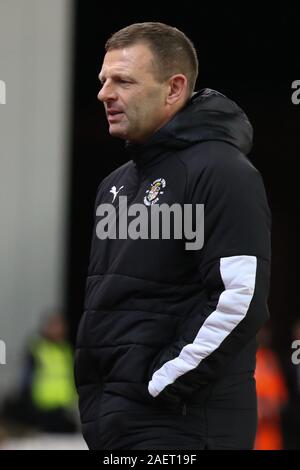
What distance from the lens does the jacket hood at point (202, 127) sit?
338 centimetres

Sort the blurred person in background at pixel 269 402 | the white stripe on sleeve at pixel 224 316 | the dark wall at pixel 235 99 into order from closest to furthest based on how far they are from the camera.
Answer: the white stripe on sleeve at pixel 224 316 → the blurred person in background at pixel 269 402 → the dark wall at pixel 235 99

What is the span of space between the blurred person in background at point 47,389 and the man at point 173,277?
730cm

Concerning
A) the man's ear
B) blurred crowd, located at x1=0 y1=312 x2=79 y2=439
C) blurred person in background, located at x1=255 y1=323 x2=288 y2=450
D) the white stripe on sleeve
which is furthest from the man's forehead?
blurred crowd, located at x1=0 y1=312 x2=79 y2=439

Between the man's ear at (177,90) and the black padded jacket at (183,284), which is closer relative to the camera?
the black padded jacket at (183,284)

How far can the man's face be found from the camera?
3.41 m

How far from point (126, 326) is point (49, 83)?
31.0 feet

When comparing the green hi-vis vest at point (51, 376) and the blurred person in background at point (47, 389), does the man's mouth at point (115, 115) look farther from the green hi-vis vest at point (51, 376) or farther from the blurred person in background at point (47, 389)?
the green hi-vis vest at point (51, 376)

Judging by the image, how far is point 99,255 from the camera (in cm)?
349

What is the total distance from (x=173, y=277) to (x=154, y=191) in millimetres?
308

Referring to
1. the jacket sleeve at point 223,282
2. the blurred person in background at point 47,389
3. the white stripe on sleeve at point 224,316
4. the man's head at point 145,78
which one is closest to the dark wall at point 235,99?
the blurred person in background at point 47,389

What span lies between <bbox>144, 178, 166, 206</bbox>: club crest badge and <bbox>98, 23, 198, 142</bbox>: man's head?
0.60 ft

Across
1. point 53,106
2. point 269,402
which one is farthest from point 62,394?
point 53,106
